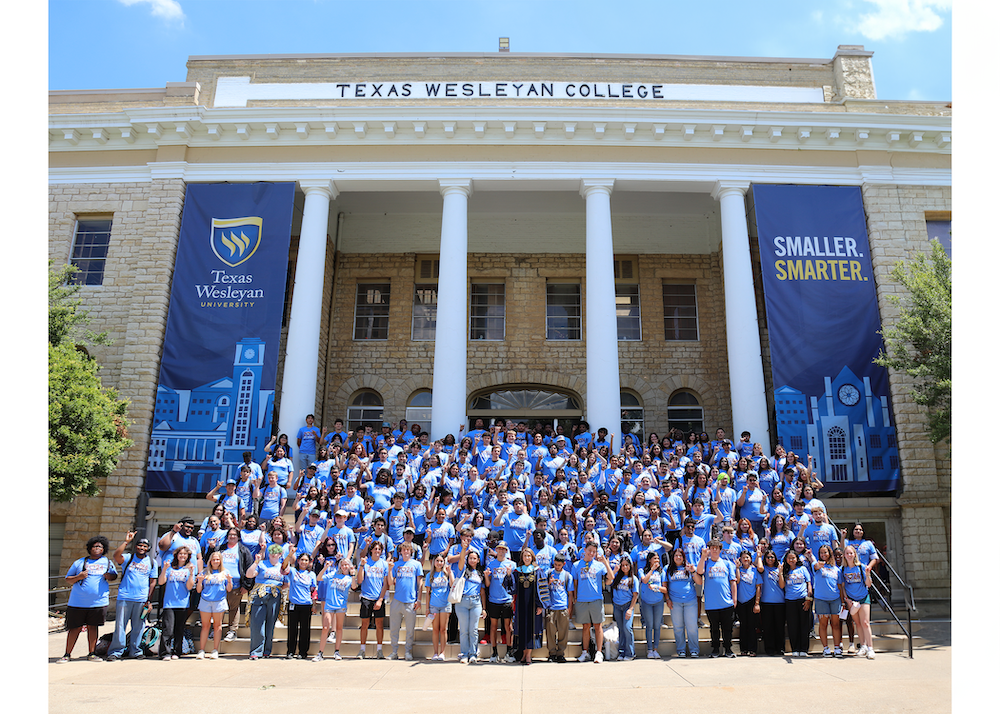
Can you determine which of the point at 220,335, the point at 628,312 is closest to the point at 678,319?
the point at 628,312

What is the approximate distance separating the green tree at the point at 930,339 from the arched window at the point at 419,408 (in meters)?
11.7

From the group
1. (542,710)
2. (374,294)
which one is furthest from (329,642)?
(374,294)

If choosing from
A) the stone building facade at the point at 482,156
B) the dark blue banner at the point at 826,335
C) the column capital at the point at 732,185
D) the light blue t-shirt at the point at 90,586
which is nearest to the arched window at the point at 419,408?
the stone building facade at the point at 482,156

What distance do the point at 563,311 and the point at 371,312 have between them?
593 centimetres

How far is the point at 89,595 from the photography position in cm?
920

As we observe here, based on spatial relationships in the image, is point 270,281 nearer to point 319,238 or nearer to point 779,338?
point 319,238

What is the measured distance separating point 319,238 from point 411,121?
3626 mm

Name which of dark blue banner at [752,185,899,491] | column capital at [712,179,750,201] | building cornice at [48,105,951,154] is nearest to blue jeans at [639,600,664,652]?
dark blue banner at [752,185,899,491]

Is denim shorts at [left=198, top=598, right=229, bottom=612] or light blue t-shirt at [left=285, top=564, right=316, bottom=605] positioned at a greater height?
light blue t-shirt at [left=285, top=564, right=316, bottom=605]

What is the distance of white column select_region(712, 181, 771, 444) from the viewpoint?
1541cm

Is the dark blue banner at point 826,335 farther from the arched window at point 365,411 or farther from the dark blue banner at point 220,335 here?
the dark blue banner at point 220,335

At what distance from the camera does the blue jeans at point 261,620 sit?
914 centimetres

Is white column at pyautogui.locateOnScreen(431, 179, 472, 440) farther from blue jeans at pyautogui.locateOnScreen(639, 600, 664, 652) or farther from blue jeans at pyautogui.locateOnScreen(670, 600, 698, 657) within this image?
blue jeans at pyautogui.locateOnScreen(670, 600, 698, 657)

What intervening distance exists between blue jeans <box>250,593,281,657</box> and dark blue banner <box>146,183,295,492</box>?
6029 mm
